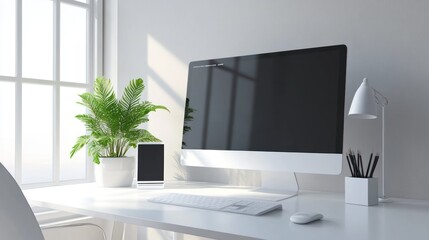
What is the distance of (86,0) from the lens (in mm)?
2770

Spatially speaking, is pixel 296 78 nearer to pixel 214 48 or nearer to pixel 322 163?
pixel 322 163

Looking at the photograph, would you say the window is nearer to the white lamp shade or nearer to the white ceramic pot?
the white ceramic pot

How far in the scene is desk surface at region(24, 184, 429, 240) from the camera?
1111 mm

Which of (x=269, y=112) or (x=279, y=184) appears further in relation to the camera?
(x=279, y=184)

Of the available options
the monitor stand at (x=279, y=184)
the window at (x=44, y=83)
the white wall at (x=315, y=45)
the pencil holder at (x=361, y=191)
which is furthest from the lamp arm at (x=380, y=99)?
the window at (x=44, y=83)

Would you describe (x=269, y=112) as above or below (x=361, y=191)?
above

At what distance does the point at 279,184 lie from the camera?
1819 millimetres

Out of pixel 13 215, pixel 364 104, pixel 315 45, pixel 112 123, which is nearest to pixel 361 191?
pixel 364 104

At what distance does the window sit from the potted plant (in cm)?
43

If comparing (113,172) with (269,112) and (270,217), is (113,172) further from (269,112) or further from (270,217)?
(270,217)

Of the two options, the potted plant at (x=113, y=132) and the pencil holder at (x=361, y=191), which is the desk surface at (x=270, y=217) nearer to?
the pencil holder at (x=361, y=191)

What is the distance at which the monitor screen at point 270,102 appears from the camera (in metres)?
1.57

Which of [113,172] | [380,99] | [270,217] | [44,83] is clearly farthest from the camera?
[44,83]

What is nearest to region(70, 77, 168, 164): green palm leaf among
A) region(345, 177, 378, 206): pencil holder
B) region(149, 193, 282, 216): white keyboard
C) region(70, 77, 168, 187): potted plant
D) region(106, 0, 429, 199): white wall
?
region(70, 77, 168, 187): potted plant
